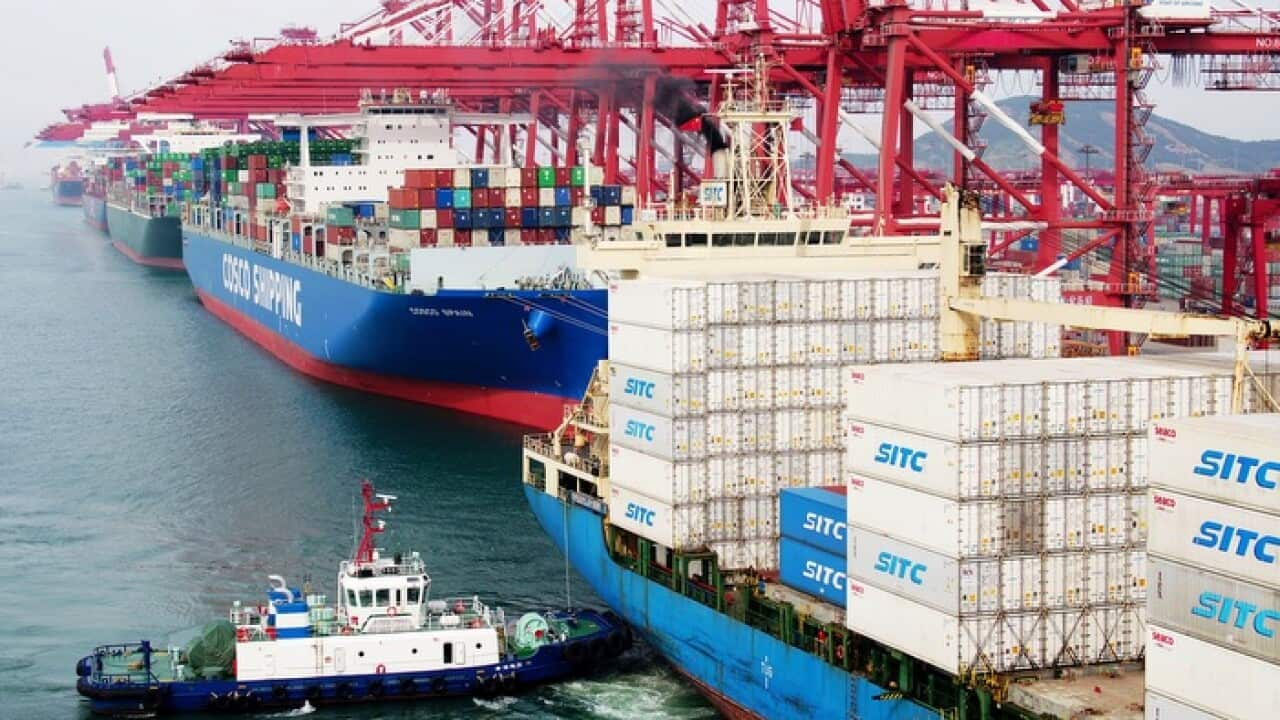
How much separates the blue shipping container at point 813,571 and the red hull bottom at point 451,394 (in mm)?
26033

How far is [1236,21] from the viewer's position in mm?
49938

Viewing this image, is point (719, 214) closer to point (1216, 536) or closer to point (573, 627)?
point (573, 627)

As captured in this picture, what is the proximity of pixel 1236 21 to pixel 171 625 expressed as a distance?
33.2 m

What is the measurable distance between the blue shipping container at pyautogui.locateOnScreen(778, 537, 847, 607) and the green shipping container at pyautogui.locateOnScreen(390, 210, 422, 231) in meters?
33.1

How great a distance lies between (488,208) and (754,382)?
31.3m

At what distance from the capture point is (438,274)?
5622cm

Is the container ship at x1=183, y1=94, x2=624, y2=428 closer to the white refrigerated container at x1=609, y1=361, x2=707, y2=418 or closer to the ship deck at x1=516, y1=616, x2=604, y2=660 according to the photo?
the ship deck at x1=516, y1=616, x2=604, y2=660

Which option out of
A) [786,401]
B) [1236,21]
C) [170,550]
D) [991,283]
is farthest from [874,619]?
[1236,21]

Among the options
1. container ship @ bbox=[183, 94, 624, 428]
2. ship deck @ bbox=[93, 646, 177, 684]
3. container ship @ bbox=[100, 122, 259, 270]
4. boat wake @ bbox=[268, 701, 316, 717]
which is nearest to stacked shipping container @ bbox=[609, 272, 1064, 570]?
boat wake @ bbox=[268, 701, 316, 717]

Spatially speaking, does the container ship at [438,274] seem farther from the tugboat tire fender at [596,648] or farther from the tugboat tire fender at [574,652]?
the tugboat tire fender at [574,652]

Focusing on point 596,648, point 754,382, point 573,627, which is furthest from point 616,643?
point 754,382

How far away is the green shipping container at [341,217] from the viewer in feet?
217

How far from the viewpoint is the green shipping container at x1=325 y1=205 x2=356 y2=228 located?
217ft

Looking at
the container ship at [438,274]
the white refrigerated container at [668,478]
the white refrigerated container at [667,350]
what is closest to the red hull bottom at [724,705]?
the white refrigerated container at [668,478]
